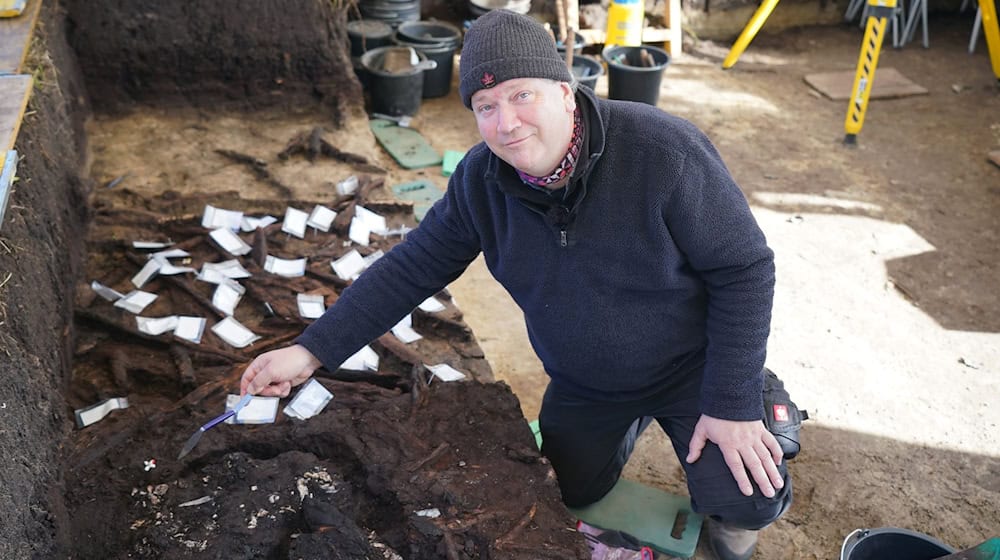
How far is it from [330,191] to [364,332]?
2.39 metres

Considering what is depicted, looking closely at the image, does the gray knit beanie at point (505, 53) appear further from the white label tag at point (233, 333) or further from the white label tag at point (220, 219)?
the white label tag at point (220, 219)

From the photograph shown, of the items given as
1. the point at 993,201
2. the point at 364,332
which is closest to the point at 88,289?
the point at 364,332

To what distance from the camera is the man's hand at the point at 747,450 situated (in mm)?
2500

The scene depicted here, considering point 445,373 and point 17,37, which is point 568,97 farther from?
point 17,37

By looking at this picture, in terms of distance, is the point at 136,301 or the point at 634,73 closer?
the point at 136,301

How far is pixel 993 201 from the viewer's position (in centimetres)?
562

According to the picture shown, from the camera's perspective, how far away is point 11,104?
3.01m

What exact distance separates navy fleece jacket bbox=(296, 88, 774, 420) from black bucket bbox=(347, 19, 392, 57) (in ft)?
14.1

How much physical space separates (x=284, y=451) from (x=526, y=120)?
140 centimetres

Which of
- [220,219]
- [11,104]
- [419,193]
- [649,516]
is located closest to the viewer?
[11,104]

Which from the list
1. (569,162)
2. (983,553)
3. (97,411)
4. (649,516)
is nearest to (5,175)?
(97,411)

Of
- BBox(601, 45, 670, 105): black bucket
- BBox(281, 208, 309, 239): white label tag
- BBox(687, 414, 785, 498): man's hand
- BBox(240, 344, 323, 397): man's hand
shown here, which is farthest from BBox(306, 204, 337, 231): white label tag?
BBox(601, 45, 670, 105): black bucket

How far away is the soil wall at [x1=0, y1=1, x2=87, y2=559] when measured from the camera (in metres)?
2.33

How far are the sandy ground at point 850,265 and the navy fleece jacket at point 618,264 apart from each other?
3.30 feet
